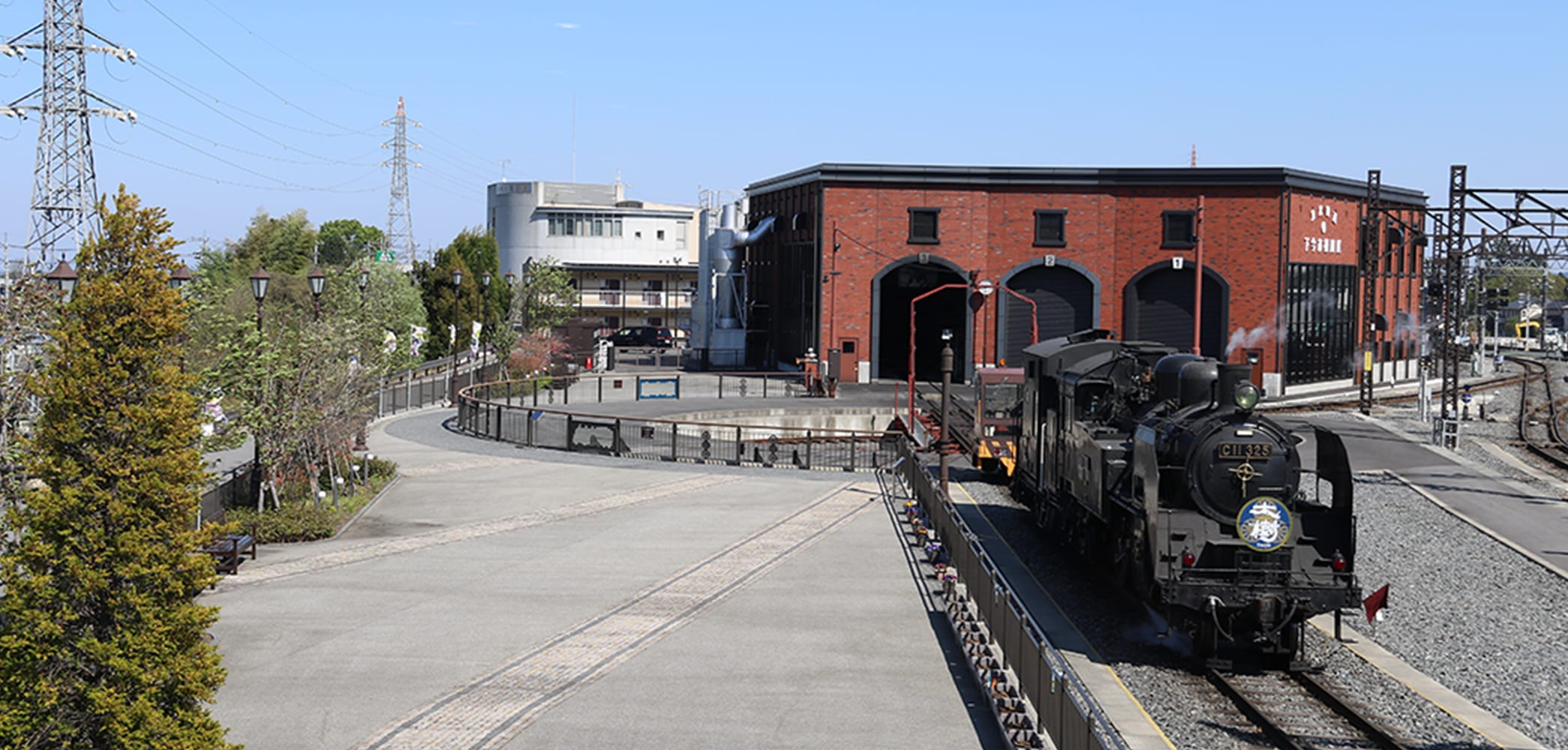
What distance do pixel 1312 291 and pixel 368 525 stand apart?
46.2m

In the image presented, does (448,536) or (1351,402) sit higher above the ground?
(1351,402)

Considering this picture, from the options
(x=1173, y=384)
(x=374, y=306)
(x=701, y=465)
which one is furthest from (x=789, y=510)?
(x=374, y=306)

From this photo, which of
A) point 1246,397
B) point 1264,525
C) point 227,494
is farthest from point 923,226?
point 1264,525

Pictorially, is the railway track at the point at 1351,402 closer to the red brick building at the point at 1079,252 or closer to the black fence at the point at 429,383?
the red brick building at the point at 1079,252

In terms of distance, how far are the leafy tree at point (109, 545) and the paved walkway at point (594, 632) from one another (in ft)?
7.81

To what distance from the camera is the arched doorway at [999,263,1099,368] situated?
189 feet

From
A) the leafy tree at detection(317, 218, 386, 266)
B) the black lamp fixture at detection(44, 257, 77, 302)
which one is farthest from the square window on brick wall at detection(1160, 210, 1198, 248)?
the leafy tree at detection(317, 218, 386, 266)

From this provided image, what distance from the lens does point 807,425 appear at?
47.0m

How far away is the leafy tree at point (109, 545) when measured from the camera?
9883mm

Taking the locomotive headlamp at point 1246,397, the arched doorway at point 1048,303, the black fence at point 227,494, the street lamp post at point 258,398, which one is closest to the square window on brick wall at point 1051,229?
the arched doorway at point 1048,303

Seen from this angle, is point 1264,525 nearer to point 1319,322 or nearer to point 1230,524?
point 1230,524

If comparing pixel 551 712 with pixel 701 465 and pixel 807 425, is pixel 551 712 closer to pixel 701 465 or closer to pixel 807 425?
pixel 701 465

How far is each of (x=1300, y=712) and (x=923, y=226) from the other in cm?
4476

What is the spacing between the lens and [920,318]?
207 feet
